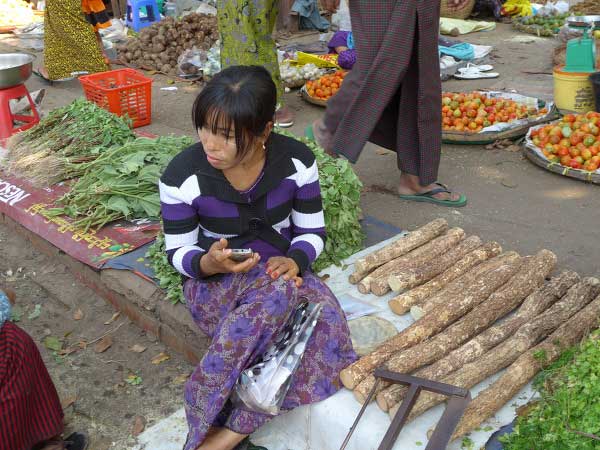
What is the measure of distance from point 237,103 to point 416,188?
87.7 inches

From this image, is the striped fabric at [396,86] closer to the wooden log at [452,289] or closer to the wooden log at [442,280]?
the wooden log at [442,280]

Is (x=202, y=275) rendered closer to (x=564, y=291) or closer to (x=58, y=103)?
(x=564, y=291)

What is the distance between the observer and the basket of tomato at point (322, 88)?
6375mm

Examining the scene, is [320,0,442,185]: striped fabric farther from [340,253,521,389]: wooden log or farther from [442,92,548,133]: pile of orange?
[442,92,548,133]: pile of orange

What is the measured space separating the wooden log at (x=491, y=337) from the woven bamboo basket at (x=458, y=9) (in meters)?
8.17

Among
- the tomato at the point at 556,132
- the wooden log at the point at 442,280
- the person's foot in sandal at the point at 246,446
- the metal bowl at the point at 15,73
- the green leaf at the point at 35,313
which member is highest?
the metal bowl at the point at 15,73

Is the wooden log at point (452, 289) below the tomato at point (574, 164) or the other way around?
the other way around

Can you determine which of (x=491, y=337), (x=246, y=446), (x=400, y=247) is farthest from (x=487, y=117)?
(x=246, y=446)

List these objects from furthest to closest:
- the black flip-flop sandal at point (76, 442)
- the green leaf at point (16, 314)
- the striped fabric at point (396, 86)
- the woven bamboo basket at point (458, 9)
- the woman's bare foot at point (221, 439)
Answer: the woven bamboo basket at point (458, 9) → the striped fabric at point (396, 86) → the green leaf at point (16, 314) → the black flip-flop sandal at point (76, 442) → the woman's bare foot at point (221, 439)

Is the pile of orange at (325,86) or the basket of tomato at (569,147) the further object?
the pile of orange at (325,86)

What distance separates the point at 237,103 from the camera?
7.35ft

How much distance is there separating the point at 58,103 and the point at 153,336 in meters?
4.42

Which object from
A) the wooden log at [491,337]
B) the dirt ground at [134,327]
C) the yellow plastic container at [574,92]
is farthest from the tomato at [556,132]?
the wooden log at [491,337]

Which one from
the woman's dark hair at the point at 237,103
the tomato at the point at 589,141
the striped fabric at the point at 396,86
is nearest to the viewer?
the woman's dark hair at the point at 237,103
